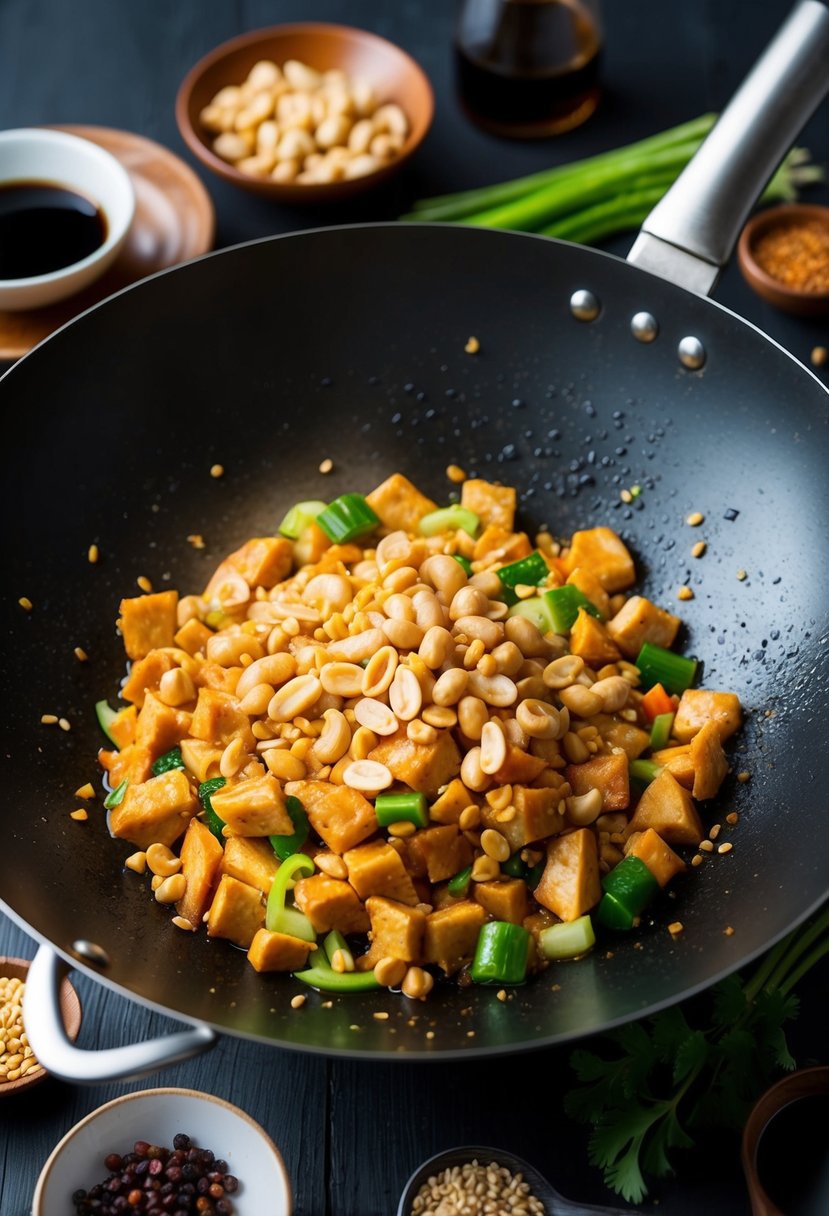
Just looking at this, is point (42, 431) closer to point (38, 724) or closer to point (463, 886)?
point (38, 724)

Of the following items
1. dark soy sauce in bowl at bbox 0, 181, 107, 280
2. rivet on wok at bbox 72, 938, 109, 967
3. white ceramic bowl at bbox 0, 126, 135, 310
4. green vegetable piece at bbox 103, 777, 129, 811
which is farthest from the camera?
dark soy sauce in bowl at bbox 0, 181, 107, 280

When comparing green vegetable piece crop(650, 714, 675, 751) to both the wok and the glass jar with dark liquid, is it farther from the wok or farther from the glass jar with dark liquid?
the glass jar with dark liquid

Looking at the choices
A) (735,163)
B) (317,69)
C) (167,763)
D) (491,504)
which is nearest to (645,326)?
(735,163)

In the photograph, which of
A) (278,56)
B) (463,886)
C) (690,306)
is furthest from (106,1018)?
(278,56)

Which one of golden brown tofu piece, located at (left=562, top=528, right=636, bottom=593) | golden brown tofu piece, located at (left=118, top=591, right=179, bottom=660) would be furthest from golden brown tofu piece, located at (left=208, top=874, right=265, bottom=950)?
golden brown tofu piece, located at (left=562, top=528, right=636, bottom=593)

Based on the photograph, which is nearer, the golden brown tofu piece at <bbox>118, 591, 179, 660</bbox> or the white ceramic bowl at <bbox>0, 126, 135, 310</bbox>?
the golden brown tofu piece at <bbox>118, 591, 179, 660</bbox>

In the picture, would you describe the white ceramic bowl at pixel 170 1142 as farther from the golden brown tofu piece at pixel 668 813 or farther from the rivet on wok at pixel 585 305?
the rivet on wok at pixel 585 305

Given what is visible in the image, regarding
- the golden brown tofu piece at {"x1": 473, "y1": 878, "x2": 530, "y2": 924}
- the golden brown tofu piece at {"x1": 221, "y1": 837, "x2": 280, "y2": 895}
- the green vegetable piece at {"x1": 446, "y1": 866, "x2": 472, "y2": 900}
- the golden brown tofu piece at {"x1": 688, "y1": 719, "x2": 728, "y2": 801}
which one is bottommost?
the golden brown tofu piece at {"x1": 221, "y1": 837, "x2": 280, "y2": 895}

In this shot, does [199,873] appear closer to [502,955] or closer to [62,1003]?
[62,1003]
